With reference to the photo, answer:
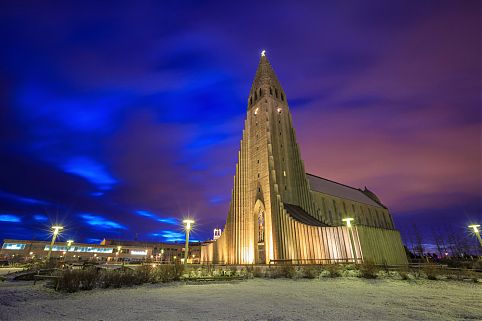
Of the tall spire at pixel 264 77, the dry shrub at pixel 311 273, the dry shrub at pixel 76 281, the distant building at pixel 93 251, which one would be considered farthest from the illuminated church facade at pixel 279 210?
the dry shrub at pixel 76 281

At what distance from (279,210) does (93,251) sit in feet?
224

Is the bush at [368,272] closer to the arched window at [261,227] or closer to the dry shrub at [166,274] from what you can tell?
the dry shrub at [166,274]

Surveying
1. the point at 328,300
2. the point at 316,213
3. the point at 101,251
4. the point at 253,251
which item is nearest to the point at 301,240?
the point at 253,251

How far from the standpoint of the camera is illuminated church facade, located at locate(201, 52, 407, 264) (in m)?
27.8

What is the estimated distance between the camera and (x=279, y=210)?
35.2 m

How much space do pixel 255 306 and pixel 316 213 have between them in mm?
36588

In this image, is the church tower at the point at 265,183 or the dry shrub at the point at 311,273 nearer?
the dry shrub at the point at 311,273

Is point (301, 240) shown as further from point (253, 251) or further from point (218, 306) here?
point (218, 306)

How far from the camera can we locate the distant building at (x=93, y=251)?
197ft

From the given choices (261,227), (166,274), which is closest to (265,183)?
(261,227)

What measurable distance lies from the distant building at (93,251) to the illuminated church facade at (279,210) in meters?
17.1

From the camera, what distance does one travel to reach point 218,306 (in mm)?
7527

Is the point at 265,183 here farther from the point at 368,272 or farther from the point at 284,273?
Result: the point at 368,272

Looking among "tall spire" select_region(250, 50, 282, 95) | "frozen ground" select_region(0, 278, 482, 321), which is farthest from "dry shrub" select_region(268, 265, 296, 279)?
"tall spire" select_region(250, 50, 282, 95)
